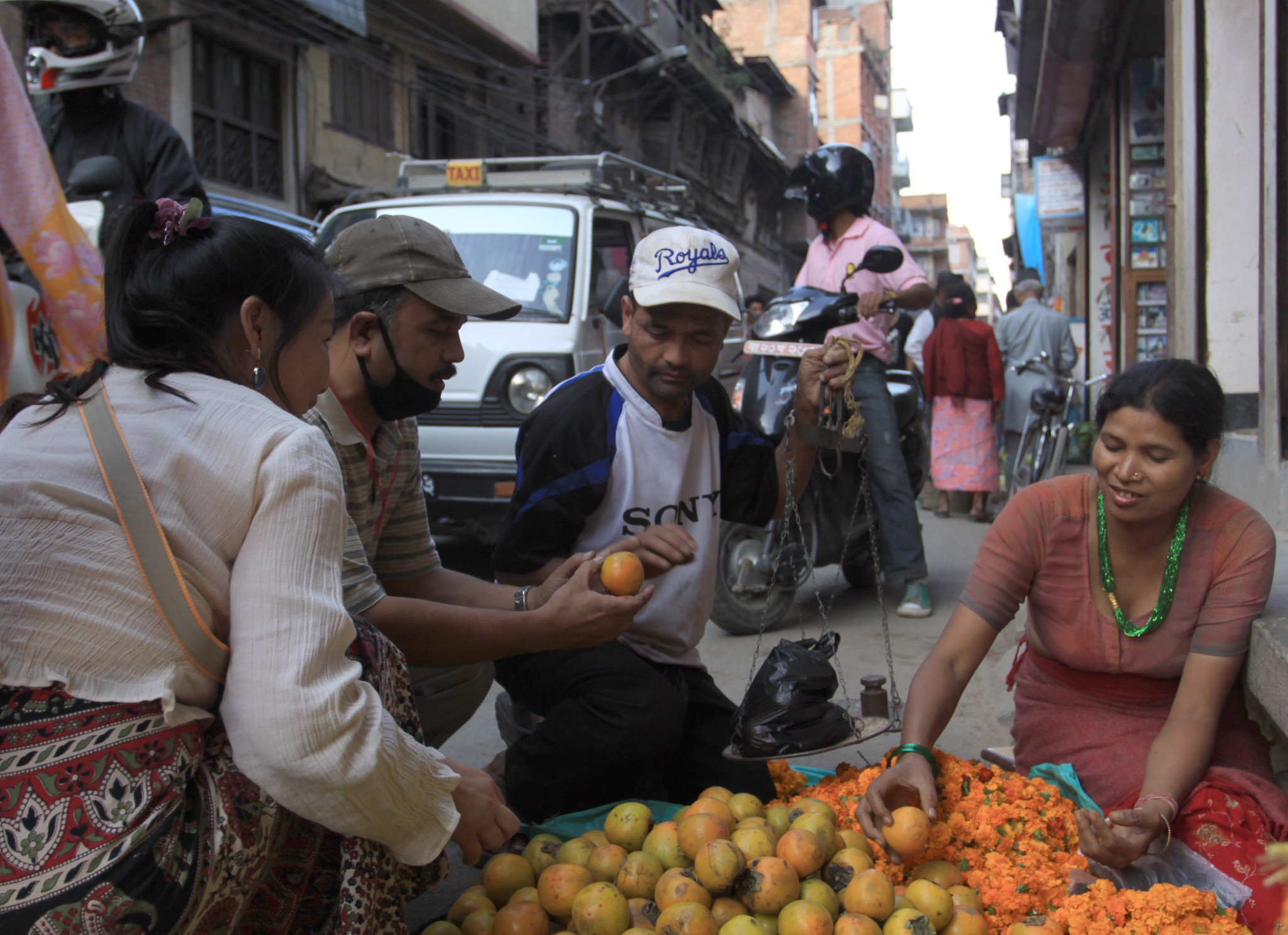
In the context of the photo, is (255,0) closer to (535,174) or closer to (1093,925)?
(535,174)

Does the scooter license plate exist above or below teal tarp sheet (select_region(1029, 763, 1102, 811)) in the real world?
above

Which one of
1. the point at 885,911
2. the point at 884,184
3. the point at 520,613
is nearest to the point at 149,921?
the point at 520,613

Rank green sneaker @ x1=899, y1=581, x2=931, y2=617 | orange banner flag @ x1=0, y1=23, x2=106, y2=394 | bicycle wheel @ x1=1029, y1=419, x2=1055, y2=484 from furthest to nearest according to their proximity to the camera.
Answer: bicycle wheel @ x1=1029, y1=419, x2=1055, y2=484
green sneaker @ x1=899, y1=581, x2=931, y2=617
orange banner flag @ x1=0, y1=23, x2=106, y2=394

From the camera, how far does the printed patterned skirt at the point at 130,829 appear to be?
1389 millimetres

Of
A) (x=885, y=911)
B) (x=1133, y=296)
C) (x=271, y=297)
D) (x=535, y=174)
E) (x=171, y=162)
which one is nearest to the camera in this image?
(x=271, y=297)

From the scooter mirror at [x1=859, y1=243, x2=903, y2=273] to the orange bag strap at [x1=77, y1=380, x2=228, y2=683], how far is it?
3051mm

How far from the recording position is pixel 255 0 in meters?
12.5

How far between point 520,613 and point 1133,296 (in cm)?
737

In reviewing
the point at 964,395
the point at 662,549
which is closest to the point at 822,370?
the point at 662,549

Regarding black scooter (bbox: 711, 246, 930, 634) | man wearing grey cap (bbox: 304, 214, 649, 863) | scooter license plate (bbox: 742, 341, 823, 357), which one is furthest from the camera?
black scooter (bbox: 711, 246, 930, 634)

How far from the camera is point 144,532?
1.43 meters

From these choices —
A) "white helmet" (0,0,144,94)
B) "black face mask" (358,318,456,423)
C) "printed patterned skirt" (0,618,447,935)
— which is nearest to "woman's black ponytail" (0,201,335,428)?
"printed patterned skirt" (0,618,447,935)

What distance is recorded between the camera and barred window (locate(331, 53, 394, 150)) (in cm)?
1455

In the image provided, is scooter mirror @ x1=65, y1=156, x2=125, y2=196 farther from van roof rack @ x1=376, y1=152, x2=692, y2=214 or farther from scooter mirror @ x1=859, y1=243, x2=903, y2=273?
van roof rack @ x1=376, y1=152, x2=692, y2=214
